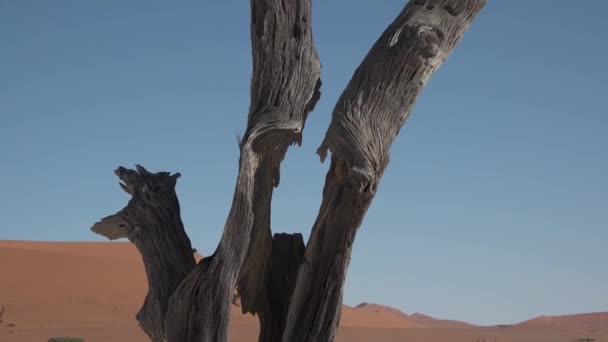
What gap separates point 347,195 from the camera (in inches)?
275

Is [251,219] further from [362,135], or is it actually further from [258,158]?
[362,135]

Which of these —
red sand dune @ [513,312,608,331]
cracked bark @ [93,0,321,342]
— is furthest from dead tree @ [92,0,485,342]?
red sand dune @ [513,312,608,331]

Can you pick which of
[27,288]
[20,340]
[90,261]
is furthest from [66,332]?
[90,261]

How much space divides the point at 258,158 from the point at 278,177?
341 mm

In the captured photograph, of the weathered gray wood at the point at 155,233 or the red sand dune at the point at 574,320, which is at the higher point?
the red sand dune at the point at 574,320

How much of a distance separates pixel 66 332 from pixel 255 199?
21.2 m

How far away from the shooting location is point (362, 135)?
22.5ft

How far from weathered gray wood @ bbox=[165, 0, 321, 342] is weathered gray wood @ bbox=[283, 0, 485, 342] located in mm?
416

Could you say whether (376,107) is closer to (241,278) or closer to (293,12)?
(293,12)

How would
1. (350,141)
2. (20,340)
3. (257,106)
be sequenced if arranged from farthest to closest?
1. (20,340)
2. (257,106)
3. (350,141)

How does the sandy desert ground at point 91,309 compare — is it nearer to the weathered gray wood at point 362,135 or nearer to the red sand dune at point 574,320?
the weathered gray wood at point 362,135

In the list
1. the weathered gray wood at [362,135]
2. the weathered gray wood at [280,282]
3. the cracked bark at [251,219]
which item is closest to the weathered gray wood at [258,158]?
the cracked bark at [251,219]

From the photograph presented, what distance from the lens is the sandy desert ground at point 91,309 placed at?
90.9 ft

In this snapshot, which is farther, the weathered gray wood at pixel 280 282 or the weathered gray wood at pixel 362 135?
the weathered gray wood at pixel 280 282
